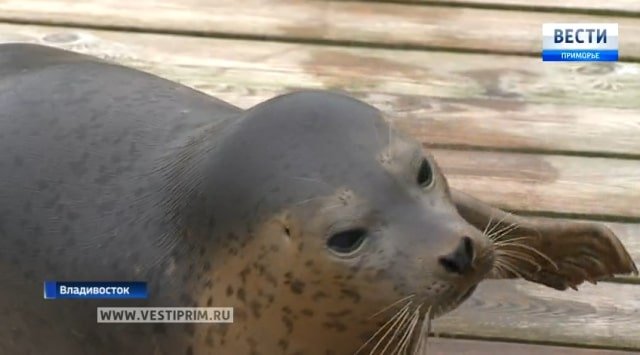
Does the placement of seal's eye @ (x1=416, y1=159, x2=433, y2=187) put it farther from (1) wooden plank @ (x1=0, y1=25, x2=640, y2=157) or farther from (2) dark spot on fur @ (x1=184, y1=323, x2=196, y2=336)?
(1) wooden plank @ (x1=0, y1=25, x2=640, y2=157)

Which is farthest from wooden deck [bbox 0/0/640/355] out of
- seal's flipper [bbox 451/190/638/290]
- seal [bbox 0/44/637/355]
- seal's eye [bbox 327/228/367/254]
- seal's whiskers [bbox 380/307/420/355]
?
seal's eye [bbox 327/228/367/254]

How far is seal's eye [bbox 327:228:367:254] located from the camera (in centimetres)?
148

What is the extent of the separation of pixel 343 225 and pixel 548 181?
121cm

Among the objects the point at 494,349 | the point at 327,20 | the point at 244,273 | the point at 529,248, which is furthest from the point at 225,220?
the point at 327,20

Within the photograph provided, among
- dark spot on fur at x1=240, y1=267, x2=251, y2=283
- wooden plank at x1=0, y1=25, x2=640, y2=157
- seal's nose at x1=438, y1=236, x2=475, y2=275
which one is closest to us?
seal's nose at x1=438, y1=236, x2=475, y2=275

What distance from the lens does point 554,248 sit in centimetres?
207

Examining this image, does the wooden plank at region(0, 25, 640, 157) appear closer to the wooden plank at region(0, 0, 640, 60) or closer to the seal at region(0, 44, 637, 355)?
the wooden plank at region(0, 0, 640, 60)

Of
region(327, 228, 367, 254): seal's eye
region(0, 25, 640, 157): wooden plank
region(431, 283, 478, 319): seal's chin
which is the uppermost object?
region(0, 25, 640, 157): wooden plank

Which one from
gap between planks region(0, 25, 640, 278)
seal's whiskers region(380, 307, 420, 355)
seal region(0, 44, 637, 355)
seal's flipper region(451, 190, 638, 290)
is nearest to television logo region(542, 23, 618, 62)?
gap between planks region(0, 25, 640, 278)

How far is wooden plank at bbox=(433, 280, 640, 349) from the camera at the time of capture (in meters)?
2.25

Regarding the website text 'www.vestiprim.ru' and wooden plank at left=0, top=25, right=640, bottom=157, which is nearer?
the website text 'www.vestiprim.ru'

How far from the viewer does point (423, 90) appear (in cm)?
284

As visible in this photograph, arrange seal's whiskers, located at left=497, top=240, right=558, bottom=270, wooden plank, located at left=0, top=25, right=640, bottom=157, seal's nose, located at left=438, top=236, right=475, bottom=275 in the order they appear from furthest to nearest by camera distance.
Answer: wooden plank, located at left=0, top=25, right=640, bottom=157
seal's whiskers, located at left=497, top=240, right=558, bottom=270
seal's nose, located at left=438, top=236, right=475, bottom=275

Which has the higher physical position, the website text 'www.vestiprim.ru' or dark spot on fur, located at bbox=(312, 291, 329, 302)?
the website text 'www.vestiprim.ru'
